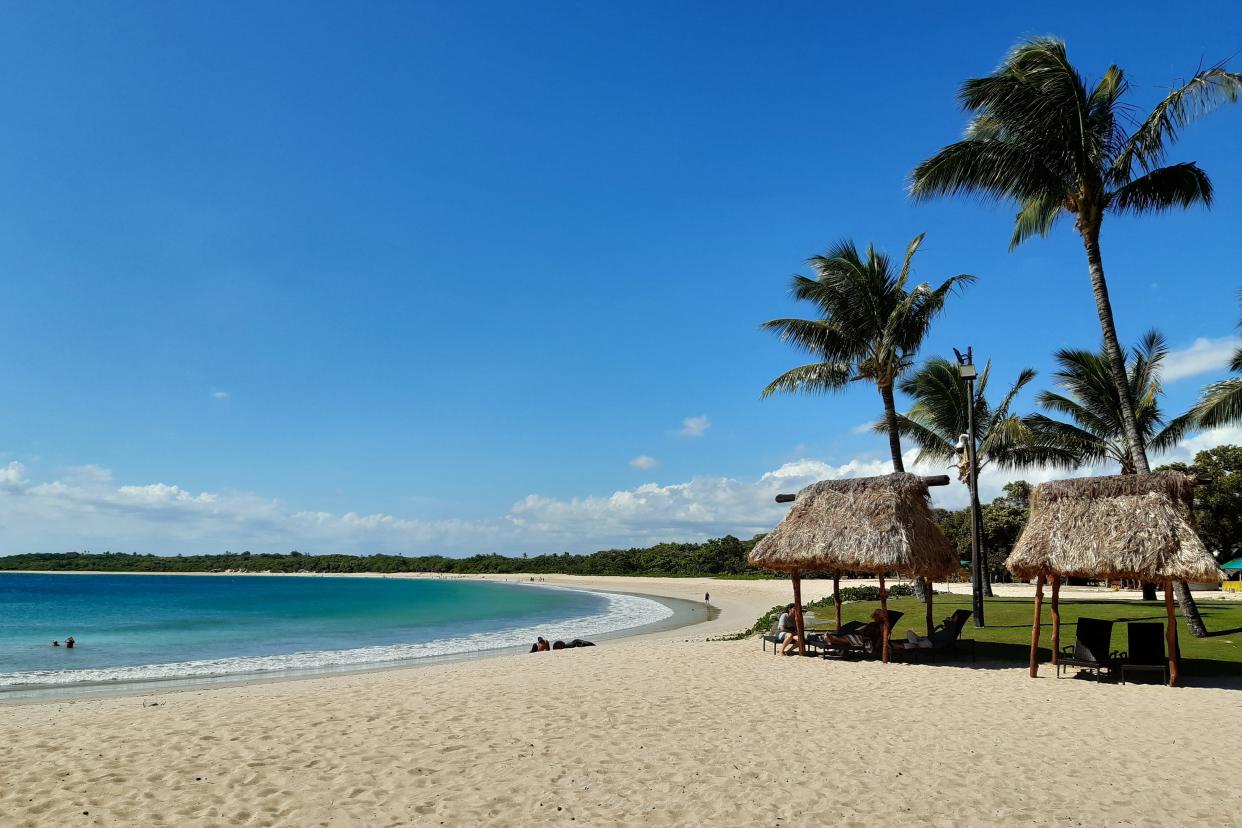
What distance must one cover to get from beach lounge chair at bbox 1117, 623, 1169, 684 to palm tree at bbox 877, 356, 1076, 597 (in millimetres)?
12475

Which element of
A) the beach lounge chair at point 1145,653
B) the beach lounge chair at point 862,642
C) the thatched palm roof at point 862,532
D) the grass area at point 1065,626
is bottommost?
the grass area at point 1065,626

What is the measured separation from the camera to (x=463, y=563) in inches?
4515

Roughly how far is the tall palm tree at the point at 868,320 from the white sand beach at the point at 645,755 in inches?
388

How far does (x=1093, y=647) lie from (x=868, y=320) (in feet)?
34.6

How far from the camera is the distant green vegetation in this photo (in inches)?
2826

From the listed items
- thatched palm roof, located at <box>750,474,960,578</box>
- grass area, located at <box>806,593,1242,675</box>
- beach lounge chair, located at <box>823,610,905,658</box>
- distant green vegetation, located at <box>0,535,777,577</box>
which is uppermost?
thatched palm roof, located at <box>750,474,960,578</box>

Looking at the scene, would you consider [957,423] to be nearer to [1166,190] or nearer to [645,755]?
[1166,190]

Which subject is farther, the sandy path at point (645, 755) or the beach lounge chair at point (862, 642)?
the beach lounge chair at point (862, 642)

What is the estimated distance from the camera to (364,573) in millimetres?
132250

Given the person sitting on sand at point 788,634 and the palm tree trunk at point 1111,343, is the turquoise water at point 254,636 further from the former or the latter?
the palm tree trunk at point 1111,343

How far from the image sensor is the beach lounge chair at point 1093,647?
31.0ft

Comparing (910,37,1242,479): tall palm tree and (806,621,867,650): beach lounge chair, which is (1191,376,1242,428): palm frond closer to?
(910,37,1242,479): tall palm tree

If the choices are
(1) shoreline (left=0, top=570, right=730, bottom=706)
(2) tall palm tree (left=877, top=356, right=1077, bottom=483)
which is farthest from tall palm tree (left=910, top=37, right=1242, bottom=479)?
(1) shoreline (left=0, top=570, right=730, bottom=706)

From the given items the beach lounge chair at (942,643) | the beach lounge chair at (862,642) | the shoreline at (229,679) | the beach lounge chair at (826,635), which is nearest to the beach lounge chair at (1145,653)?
the beach lounge chair at (942,643)
